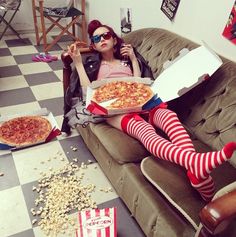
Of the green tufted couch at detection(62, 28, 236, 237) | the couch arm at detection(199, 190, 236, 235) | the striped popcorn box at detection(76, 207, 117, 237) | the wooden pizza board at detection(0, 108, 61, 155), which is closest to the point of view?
the couch arm at detection(199, 190, 236, 235)

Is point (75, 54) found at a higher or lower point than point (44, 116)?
higher

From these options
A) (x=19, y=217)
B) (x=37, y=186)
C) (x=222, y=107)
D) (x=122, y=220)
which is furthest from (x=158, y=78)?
(x=19, y=217)

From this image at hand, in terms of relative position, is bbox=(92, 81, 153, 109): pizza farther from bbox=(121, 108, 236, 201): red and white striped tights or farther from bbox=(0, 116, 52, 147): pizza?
bbox=(0, 116, 52, 147): pizza

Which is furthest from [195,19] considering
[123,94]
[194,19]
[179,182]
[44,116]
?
[44,116]

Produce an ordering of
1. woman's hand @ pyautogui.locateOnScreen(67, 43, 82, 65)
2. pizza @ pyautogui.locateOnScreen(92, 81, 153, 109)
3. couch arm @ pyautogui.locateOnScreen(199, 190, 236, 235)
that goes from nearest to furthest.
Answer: couch arm @ pyautogui.locateOnScreen(199, 190, 236, 235)
pizza @ pyautogui.locateOnScreen(92, 81, 153, 109)
woman's hand @ pyautogui.locateOnScreen(67, 43, 82, 65)

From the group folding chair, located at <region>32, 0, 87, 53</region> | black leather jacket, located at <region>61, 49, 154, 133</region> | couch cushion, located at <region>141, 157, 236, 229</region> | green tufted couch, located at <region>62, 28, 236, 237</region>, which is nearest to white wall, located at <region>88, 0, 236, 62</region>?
green tufted couch, located at <region>62, 28, 236, 237</region>

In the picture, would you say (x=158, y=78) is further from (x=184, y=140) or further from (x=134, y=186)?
(x=134, y=186)

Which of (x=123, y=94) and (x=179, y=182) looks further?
(x=123, y=94)

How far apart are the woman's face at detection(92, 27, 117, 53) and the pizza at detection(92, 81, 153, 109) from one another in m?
0.26

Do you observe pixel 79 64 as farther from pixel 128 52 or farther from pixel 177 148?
pixel 177 148

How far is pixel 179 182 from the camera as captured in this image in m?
1.18

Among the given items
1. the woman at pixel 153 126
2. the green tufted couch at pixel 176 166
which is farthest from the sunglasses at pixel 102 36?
the green tufted couch at pixel 176 166

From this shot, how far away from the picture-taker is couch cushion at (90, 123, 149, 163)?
138 centimetres

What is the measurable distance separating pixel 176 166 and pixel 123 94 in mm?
529
